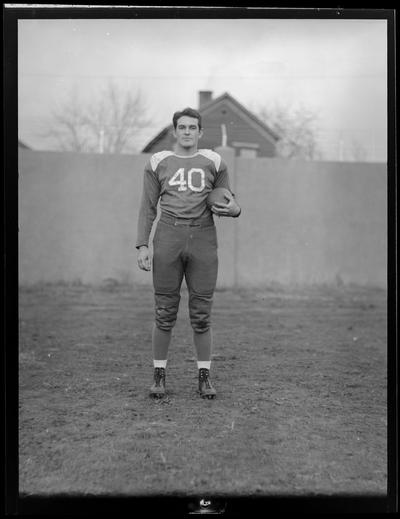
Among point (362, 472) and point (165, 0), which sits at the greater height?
point (165, 0)

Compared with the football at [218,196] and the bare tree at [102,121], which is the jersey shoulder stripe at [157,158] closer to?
the football at [218,196]

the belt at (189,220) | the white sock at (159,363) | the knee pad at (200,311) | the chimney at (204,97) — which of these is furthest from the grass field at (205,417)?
the chimney at (204,97)

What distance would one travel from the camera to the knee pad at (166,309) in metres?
3.95

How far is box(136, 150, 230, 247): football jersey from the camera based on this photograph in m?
3.88

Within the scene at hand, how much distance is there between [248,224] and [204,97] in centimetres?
404

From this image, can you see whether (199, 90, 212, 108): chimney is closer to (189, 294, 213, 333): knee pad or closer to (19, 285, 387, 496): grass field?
(189, 294, 213, 333): knee pad

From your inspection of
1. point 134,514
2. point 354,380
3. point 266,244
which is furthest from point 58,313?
point 134,514

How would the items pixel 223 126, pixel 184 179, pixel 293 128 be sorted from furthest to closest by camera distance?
pixel 293 128, pixel 223 126, pixel 184 179

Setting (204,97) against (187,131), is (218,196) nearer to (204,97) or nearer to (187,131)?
(187,131)

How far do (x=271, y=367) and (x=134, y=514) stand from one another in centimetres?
171

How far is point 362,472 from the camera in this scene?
3.41 metres

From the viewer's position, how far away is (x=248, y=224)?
27.0ft

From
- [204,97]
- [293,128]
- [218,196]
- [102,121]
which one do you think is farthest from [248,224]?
[218,196]

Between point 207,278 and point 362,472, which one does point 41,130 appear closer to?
point 207,278
